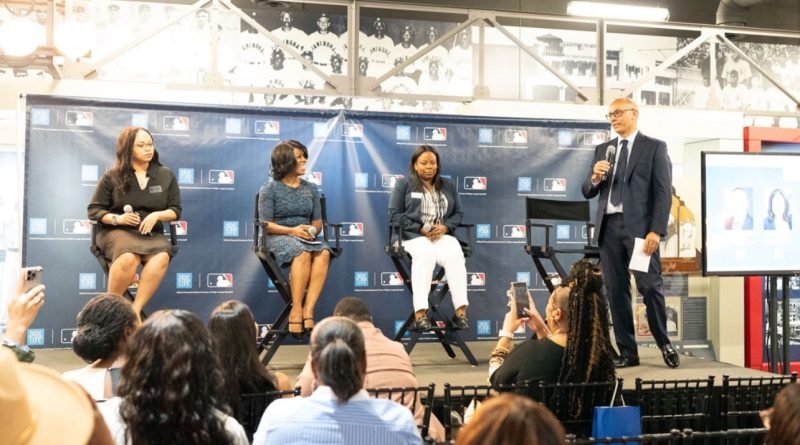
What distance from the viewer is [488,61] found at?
8.35 metres

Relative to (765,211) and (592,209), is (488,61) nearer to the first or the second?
(592,209)

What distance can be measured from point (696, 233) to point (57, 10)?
5404 millimetres

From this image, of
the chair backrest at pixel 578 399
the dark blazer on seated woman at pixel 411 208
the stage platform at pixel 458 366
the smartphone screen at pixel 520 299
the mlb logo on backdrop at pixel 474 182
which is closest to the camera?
the chair backrest at pixel 578 399

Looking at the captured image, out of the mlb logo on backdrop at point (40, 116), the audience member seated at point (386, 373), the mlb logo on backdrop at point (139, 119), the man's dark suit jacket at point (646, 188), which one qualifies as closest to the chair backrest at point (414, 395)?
the audience member seated at point (386, 373)

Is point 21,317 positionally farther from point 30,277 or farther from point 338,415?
point 338,415

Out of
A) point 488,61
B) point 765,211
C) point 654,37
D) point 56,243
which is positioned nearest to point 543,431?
point 765,211

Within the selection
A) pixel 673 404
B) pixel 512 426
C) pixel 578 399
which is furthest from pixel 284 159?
pixel 512 426

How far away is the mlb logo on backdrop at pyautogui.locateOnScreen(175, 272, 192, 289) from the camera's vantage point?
636 cm

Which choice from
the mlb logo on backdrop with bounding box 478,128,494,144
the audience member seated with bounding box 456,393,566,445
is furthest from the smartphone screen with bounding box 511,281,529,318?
the mlb logo on backdrop with bounding box 478,128,494,144

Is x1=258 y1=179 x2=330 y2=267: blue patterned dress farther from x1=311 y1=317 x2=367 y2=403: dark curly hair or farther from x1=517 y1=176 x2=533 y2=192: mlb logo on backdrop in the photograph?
x1=311 y1=317 x2=367 y2=403: dark curly hair

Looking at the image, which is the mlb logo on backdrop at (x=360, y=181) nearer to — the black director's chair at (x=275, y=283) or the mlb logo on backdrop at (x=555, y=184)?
the black director's chair at (x=275, y=283)

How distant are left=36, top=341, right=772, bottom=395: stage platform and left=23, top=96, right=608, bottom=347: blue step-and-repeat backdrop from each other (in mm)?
507

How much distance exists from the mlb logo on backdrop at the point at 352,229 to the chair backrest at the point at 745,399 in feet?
11.3

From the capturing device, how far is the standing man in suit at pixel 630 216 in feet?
17.2
